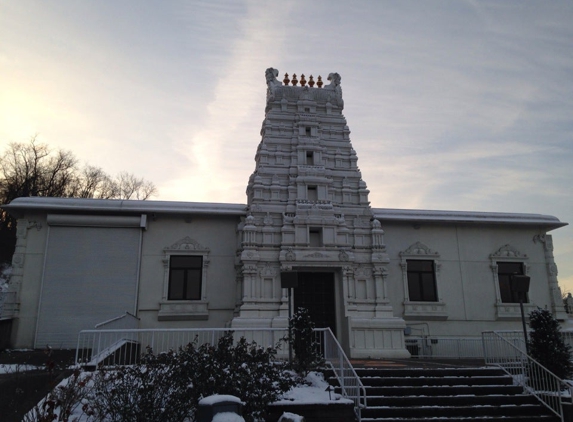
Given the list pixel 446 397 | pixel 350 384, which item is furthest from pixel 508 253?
pixel 350 384

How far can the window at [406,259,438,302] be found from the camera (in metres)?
18.1

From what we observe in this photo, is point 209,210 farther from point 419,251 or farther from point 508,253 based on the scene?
point 508,253

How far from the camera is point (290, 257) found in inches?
625

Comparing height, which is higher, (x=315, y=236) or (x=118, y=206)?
(x=118, y=206)

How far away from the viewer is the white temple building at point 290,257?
15617 mm

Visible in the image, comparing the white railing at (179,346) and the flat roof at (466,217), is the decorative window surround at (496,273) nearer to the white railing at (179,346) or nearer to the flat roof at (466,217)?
the flat roof at (466,217)

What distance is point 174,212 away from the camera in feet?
55.6

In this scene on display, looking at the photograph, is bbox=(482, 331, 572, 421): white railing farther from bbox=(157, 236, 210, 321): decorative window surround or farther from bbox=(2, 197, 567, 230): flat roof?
bbox=(157, 236, 210, 321): decorative window surround

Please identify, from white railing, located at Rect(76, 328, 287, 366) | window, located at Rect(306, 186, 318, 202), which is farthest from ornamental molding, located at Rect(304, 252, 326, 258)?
white railing, located at Rect(76, 328, 287, 366)

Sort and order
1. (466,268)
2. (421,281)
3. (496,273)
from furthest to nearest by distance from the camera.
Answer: (496,273) → (466,268) → (421,281)

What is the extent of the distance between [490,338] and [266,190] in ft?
32.2

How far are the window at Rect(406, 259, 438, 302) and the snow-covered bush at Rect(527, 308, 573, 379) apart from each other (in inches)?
275

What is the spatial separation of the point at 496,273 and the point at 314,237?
8.04 m

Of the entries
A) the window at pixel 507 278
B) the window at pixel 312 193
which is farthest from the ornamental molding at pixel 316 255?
the window at pixel 507 278
